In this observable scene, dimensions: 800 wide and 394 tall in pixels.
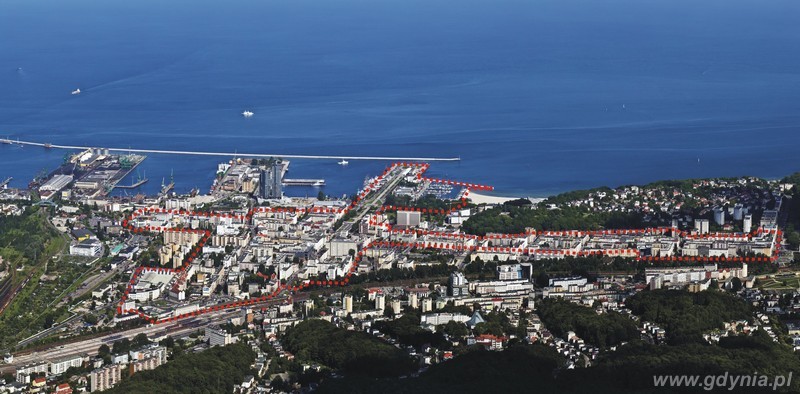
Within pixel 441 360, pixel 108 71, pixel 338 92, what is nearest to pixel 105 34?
pixel 108 71

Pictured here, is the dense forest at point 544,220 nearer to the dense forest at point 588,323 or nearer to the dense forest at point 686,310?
the dense forest at point 686,310

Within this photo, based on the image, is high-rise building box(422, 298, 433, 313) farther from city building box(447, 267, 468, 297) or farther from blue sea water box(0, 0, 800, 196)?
blue sea water box(0, 0, 800, 196)

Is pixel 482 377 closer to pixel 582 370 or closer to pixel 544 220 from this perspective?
pixel 582 370

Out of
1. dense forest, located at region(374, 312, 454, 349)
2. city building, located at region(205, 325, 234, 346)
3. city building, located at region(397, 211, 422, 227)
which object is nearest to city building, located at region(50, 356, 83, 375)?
city building, located at region(205, 325, 234, 346)
